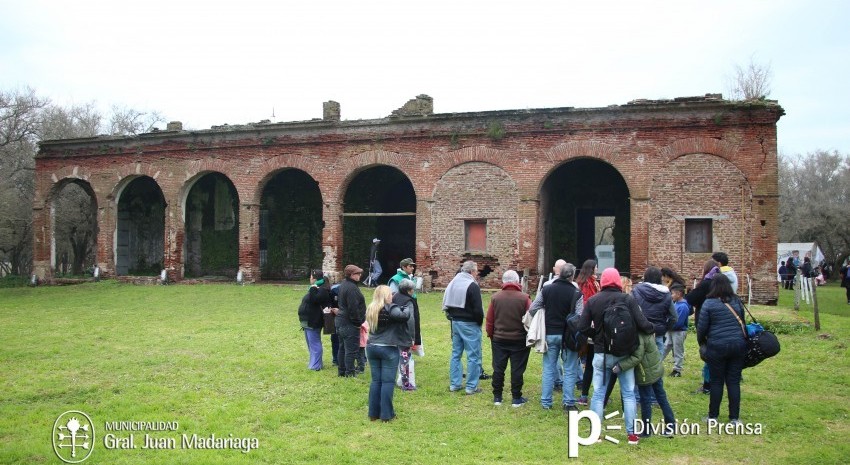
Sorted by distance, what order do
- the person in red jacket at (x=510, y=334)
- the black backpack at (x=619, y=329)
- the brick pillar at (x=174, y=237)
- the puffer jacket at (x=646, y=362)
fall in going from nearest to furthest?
the black backpack at (x=619, y=329), the puffer jacket at (x=646, y=362), the person in red jacket at (x=510, y=334), the brick pillar at (x=174, y=237)

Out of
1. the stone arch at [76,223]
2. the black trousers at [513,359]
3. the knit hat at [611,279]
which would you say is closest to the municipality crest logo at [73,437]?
the black trousers at [513,359]

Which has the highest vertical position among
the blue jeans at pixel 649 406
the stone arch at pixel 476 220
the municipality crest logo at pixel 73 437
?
the stone arch at pixel 476 220

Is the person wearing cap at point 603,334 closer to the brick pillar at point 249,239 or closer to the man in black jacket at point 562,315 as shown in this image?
the man in black jacket at point 562,315

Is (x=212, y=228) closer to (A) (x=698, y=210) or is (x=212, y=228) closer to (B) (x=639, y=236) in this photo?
(B) (x=639, y=236)

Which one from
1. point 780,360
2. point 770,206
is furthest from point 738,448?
point 770,206

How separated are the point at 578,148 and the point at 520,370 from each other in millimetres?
13141

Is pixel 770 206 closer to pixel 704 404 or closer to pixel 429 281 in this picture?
pixel 429 281

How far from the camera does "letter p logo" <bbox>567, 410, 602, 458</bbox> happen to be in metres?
6.71

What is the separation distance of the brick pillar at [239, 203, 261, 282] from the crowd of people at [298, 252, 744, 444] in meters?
15.0

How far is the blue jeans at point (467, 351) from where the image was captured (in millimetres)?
8742

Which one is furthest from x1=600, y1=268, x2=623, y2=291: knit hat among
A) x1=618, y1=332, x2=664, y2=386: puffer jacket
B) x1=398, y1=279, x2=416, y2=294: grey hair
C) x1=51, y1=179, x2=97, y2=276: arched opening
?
x1=51, y1=179, x2=97, y2=276: arched opening

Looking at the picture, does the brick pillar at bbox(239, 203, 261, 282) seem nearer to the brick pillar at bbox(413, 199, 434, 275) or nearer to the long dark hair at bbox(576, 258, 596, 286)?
the brick pillar at bbox(413, 199, 434, 275)

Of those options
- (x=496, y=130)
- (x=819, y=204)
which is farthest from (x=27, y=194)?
(x=819, y=204)

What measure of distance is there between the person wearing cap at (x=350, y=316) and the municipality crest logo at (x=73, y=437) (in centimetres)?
330
